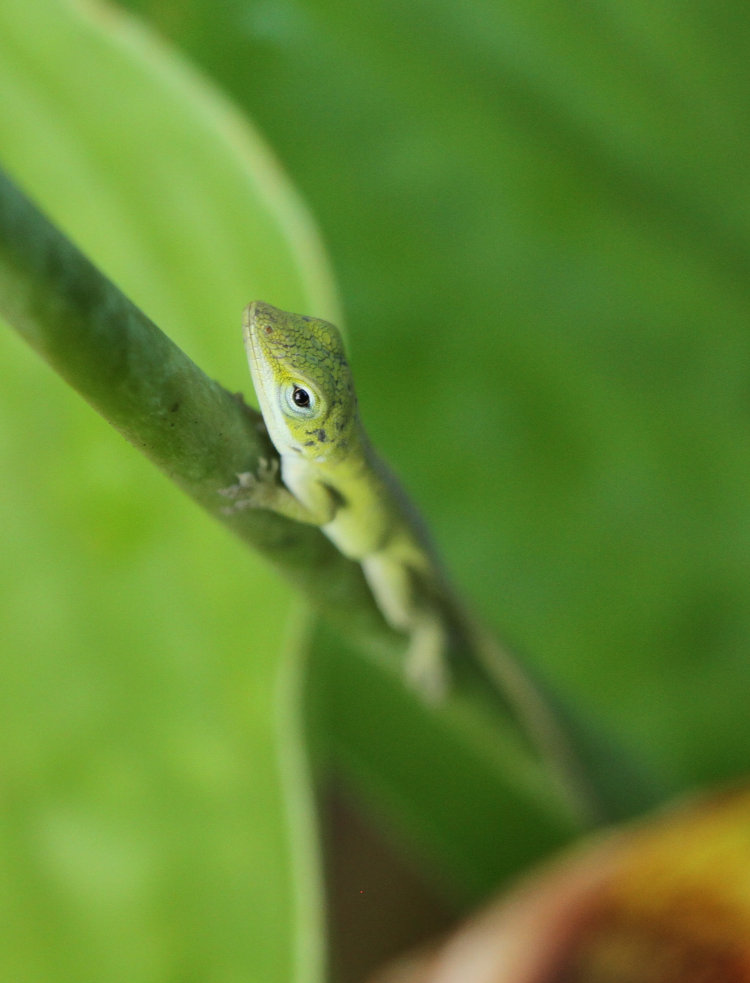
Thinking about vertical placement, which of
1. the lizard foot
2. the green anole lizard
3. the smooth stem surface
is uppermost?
the smooth stem surface

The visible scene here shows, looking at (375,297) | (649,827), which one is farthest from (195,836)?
(375,297)

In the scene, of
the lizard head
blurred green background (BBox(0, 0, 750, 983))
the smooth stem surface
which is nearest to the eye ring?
the lizard head

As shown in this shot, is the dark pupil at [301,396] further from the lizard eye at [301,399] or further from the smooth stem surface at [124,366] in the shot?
the smooth stem surface at [124,366]

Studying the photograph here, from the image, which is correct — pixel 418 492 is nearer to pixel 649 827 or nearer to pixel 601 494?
pixel 601 494

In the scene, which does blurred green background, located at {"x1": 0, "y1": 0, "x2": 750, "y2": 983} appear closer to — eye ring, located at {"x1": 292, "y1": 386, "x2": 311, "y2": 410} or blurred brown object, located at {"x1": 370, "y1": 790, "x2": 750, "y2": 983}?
blurred brown object, located at {"x1": 370, "y1": 790, "x2": 750, "y2": 983}

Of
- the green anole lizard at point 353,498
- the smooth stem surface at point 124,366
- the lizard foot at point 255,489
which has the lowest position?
the green anole lizard at point 353,498

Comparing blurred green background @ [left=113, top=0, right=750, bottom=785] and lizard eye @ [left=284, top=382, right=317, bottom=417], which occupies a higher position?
lizard eye @ [left=284, top=382, right=317, bottom=417]

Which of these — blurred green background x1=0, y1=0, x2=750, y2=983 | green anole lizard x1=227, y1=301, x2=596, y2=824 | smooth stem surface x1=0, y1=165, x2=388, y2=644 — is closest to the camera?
smooth stem surface x1=0, y1=165, x2=388, y2=644

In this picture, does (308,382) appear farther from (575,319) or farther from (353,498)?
(575,319)

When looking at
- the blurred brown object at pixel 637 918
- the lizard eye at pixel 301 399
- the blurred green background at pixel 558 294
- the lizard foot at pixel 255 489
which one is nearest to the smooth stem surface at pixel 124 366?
the lizard foot at pixel 255 489
